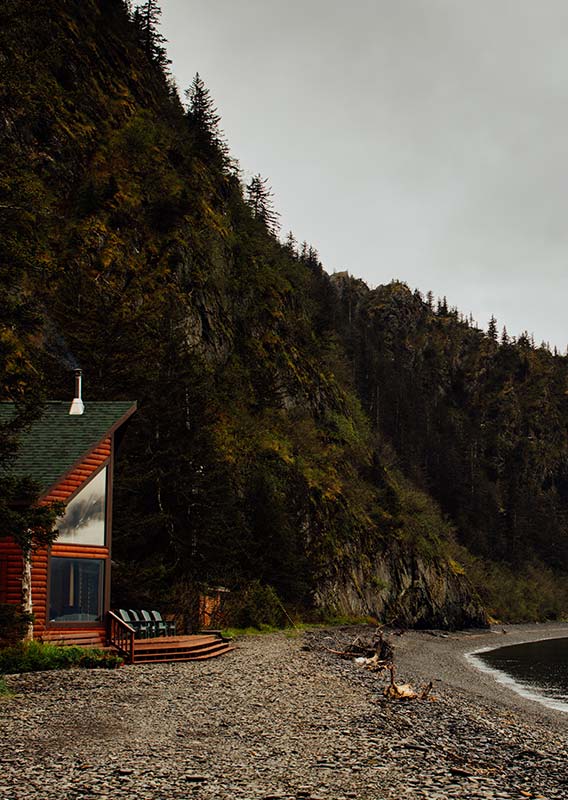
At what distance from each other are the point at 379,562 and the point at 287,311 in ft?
86.8

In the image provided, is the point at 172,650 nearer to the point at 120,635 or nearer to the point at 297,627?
the point at 120,635

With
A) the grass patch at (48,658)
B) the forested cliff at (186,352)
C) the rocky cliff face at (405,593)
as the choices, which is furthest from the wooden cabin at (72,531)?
the rocky cliff face at (405,593)

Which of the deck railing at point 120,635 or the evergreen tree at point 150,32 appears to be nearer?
the deck railing at point 120,635

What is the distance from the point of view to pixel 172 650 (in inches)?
845

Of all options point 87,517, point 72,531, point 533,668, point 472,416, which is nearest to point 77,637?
point 72,531

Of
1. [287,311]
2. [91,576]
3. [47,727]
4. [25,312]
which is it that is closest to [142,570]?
[91,576]

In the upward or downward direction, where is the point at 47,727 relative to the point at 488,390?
downward

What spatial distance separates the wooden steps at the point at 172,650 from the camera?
20.8 metres

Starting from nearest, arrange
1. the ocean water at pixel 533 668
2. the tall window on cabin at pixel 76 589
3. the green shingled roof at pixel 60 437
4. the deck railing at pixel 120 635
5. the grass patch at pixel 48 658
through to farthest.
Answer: the grass patch at pixel 48 658
the deck railing at pixel 120 635
the tall window on cabin at pixel 76 589
the green shingled roof at pixel 60 437
the ocean water at pixel 533 668

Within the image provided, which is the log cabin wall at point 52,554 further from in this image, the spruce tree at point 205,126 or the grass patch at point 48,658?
the spruce tree at point 205,126

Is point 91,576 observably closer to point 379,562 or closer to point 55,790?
point 55,790

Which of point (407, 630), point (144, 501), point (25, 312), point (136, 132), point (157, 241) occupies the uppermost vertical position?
point (136, 132)

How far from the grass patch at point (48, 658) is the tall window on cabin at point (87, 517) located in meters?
3.12

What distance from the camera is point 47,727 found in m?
10.9
